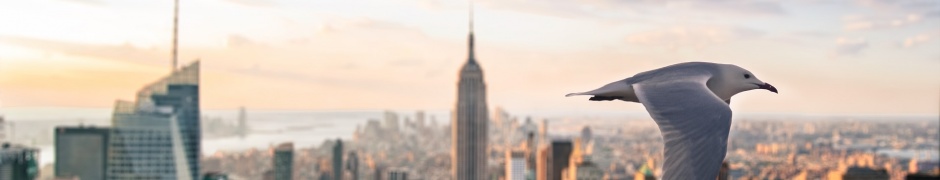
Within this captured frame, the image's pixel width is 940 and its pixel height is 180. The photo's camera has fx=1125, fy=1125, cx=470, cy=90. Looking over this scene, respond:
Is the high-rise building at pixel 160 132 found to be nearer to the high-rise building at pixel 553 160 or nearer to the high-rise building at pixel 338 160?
the high-rise building at pixel 338 160

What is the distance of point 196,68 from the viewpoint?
13445 millimetres

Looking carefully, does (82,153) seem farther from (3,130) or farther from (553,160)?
(553,160)

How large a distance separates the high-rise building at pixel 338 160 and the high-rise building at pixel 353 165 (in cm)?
17

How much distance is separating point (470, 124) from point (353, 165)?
24.1 ft

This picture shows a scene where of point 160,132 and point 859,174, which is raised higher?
point 160,132

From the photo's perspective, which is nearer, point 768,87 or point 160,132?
point 768,87

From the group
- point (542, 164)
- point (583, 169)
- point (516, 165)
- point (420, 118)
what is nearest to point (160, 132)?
point (420, 118)

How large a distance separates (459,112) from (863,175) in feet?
42.2

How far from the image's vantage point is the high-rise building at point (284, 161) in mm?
14108

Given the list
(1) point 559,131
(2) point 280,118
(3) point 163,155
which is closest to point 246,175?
(3) point 163,155

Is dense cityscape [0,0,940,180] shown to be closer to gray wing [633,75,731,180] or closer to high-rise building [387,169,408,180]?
high-rise building [387,169,408,180]

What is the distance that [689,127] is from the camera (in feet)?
2.26

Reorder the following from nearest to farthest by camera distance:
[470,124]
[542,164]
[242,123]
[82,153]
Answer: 1. [242,123]
2. [82,153]
3. [542,164]
4. [470,124]

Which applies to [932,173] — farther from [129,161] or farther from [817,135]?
[129,161]
